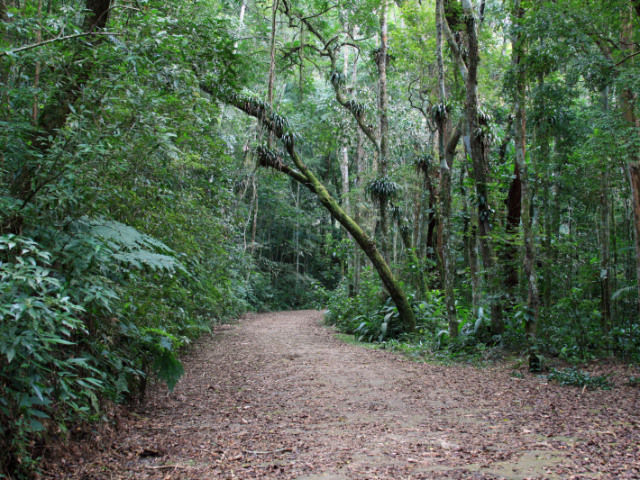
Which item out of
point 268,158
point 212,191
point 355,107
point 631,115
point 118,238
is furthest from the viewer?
point 355,107

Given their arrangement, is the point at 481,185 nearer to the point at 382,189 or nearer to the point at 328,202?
the point at 382,189

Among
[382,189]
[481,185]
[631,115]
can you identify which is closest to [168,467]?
[481,185]

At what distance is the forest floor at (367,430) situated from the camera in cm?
304

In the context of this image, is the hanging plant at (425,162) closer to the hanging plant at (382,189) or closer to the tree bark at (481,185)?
the hanging plant at (382,189)

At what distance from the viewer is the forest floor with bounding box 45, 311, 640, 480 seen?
3043 mm

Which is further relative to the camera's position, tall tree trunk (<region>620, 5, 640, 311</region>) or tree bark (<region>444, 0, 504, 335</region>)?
tree bark (<region>444, 0, 504, 335</region>)

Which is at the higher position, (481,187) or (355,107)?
(355,107)

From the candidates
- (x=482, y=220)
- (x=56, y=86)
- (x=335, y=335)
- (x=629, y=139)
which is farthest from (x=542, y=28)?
(x=335, y=335)

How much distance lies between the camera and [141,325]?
14.0ft

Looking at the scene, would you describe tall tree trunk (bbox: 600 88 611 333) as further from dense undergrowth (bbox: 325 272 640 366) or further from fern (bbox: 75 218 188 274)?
fern (bbox: 75 218 188 274)

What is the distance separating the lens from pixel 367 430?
402 cm

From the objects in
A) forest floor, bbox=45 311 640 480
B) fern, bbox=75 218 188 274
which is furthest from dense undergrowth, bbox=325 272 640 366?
fern, bbox=75 218 188 274

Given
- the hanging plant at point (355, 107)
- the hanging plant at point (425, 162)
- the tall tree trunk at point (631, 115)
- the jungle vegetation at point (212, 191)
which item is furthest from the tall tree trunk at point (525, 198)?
the hanging plant at point (425, 162)

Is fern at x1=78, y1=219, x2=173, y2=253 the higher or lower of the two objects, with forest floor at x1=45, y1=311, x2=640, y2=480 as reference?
higher
